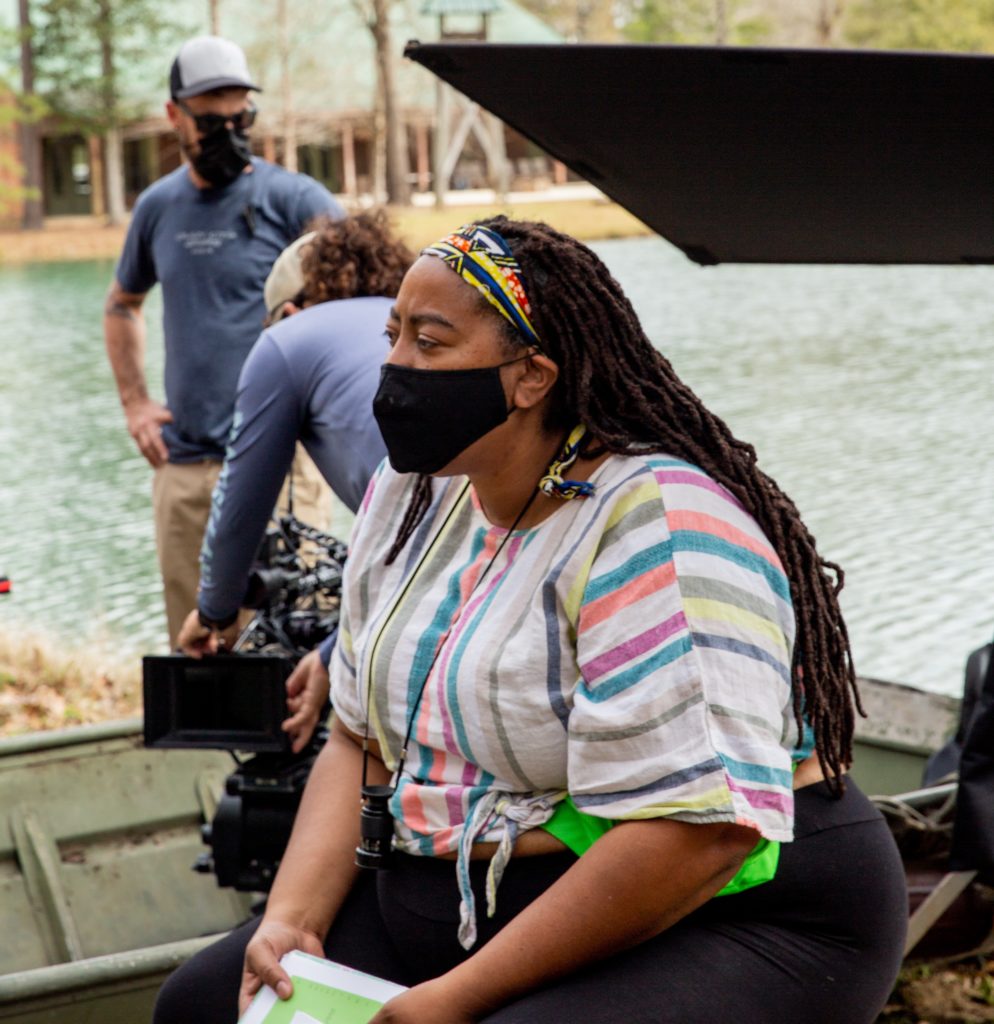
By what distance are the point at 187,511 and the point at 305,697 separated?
202 centimetres

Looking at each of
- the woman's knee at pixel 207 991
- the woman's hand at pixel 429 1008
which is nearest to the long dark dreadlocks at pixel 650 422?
the woman's hand at pixel 429 1008

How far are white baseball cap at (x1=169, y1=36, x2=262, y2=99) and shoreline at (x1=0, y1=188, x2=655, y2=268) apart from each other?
68.7ft

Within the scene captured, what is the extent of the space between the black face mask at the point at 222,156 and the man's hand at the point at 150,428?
0.79 meters

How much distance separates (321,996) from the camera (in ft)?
7.05

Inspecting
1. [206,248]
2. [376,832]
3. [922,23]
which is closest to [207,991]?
[376,832]

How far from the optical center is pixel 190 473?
16.6ft

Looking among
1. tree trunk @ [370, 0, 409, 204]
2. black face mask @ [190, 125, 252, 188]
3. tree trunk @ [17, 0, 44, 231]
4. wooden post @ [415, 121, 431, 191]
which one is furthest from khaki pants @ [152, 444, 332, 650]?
→ wooden post @ [415, 121, 431, 191]

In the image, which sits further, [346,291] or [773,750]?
[346,291]

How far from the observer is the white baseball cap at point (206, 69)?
15.5 ft

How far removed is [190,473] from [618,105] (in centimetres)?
328

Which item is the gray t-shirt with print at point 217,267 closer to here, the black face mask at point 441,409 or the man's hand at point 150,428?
the man's hand at point 150,428

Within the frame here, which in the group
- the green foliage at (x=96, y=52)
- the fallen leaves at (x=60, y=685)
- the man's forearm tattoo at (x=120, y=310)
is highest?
the man's forearm tattoo at (x=120, y=310)

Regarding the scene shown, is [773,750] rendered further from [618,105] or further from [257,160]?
[257,160]

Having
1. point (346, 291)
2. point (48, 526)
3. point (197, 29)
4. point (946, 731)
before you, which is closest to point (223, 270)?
point (346, 291)
